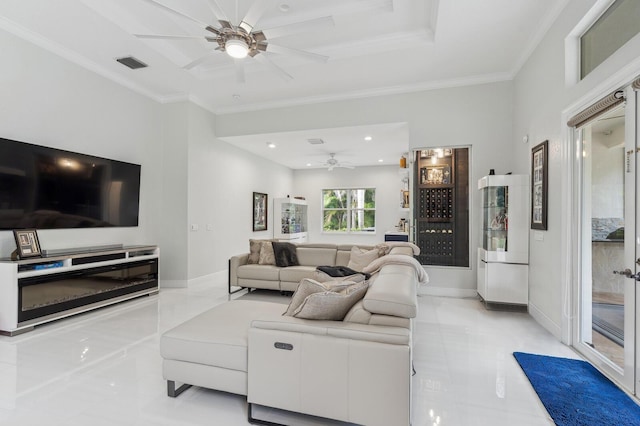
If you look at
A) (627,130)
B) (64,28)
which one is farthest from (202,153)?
(627,130)

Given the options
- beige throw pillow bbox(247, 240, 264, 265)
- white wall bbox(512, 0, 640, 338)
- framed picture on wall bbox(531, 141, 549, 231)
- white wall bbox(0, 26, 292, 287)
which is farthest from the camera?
beige throw pillow bbox(247, 240, 264, 265)

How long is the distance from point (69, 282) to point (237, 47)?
3.37 meters

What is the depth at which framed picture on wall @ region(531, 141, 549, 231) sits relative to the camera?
11.5 ft

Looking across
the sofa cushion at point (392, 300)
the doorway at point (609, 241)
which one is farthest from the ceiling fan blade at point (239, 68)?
the doorway at point (609, 241)

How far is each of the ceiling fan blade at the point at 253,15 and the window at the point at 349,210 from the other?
7.60 m

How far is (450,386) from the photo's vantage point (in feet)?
7.58

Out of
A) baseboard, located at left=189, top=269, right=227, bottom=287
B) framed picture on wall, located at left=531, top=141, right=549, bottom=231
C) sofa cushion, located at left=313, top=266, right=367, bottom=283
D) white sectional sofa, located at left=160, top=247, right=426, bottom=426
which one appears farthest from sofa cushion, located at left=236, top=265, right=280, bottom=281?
framed picture on wall, located at left=531, top=141, right=549, bottom=231

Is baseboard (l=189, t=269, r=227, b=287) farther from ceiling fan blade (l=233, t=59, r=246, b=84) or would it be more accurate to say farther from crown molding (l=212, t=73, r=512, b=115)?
ceiling fan blade (l=233, t=59, r=246, b=84)

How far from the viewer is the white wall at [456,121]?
4699 millimetres

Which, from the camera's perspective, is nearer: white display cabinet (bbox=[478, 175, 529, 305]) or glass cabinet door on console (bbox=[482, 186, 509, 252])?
white display cabinet (bbox=[478, 175, 529, 305])

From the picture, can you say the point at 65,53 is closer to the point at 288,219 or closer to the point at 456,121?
the point at 456,121

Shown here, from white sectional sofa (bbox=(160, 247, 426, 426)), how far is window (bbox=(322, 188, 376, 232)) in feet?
25.9

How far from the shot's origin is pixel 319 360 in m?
1.69

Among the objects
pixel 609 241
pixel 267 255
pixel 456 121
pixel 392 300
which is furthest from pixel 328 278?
pixel 456 121
